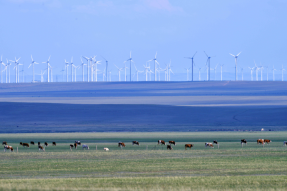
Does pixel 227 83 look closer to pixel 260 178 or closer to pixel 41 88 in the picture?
pixel 41 88

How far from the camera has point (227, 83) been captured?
525 ft

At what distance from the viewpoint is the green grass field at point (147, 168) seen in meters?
21.0

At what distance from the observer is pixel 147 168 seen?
1086 inches

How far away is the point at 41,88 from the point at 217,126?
345 feet

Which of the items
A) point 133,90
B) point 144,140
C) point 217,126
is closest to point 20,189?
point 144,140

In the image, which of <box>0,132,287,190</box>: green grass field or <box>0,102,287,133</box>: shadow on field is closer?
<box>0,132,287,190</box>: green grass field

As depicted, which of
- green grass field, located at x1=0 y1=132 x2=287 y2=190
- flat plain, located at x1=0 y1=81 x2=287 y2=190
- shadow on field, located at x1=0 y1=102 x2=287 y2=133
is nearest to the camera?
green grass field, located at x1=0 y1=132 x2=287 y2=190

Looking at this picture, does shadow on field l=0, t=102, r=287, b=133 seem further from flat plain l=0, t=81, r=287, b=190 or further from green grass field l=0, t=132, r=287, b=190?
green grass field l=0, t=132, r=287, b=190

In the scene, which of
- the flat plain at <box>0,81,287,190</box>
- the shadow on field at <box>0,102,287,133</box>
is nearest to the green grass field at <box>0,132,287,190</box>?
the flat plain at <box>0,81,287,190</box>

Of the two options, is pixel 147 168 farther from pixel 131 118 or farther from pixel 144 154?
pixel 131 118

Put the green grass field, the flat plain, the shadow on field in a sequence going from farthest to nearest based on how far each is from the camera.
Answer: the shadow on field < the flat plain < the green grass field

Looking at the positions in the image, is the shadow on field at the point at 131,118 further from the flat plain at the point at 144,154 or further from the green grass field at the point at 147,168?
the green grass field at the point at 147,168

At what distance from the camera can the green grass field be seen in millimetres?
21047

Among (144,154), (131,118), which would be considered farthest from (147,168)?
(131,118)
